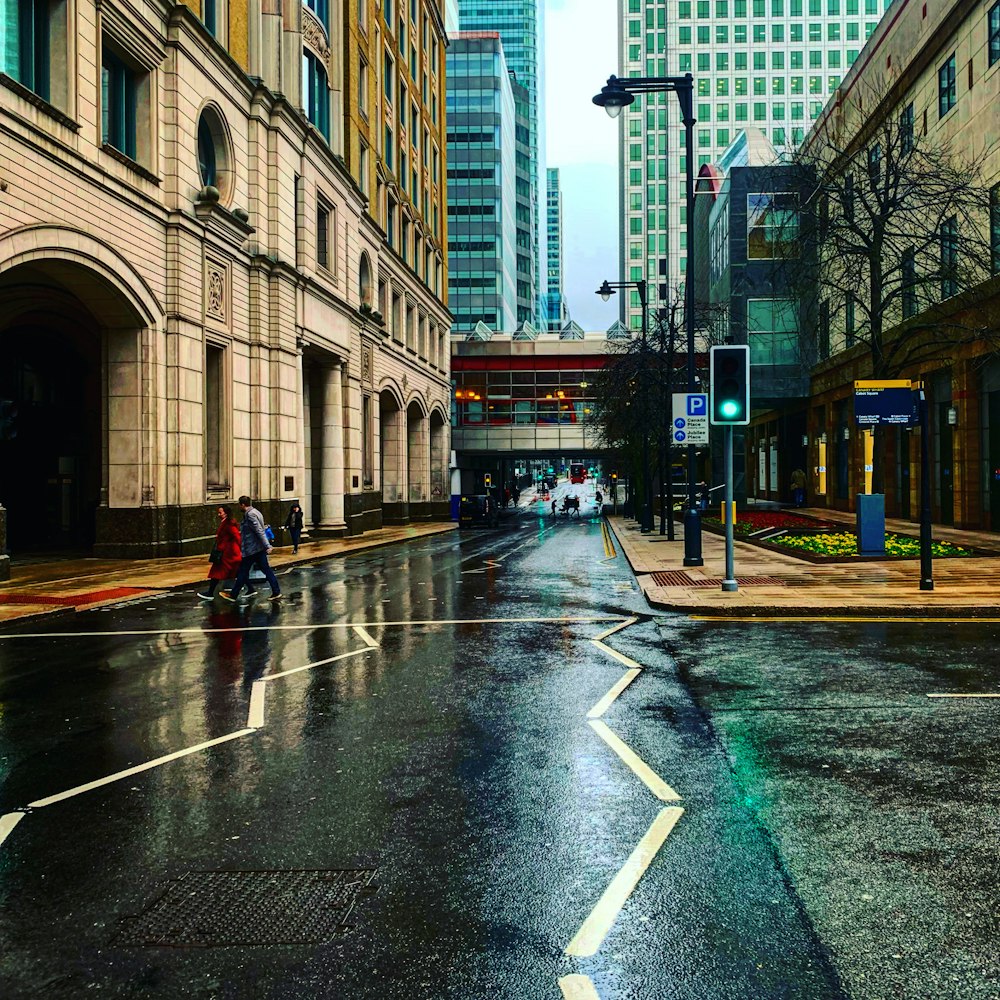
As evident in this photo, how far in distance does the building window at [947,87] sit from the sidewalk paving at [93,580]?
25.7 meters

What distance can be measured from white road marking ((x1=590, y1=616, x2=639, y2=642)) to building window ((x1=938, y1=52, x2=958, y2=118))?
87.4 feet

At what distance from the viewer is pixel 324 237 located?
3794cm

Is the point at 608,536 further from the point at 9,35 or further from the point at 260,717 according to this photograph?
the point at 260,717

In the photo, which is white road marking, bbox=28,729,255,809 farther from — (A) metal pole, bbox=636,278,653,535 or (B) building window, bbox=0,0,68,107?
(A) metal pole, bbox=636,278,653,535

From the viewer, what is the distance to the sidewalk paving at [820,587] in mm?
12734

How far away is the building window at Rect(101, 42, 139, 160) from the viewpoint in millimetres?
23219

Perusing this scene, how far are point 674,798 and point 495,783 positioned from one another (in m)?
1.11

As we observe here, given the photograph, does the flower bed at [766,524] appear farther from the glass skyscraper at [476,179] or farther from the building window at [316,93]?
the glass skyscraper at [476,179]

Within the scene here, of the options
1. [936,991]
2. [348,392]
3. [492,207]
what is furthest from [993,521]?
[492,207]

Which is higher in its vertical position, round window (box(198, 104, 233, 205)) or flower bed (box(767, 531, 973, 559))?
round window (box(198, 104, 233, 205))

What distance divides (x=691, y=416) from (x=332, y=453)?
2022 centimetres

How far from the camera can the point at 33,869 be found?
4.44 m

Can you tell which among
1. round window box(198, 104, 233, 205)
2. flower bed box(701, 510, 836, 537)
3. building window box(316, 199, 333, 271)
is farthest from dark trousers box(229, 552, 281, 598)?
building window box(316, 199, 333, 271)

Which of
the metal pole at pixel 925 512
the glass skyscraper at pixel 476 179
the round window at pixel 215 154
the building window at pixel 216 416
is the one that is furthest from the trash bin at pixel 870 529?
the glass skyscraper at pixel 476 179
